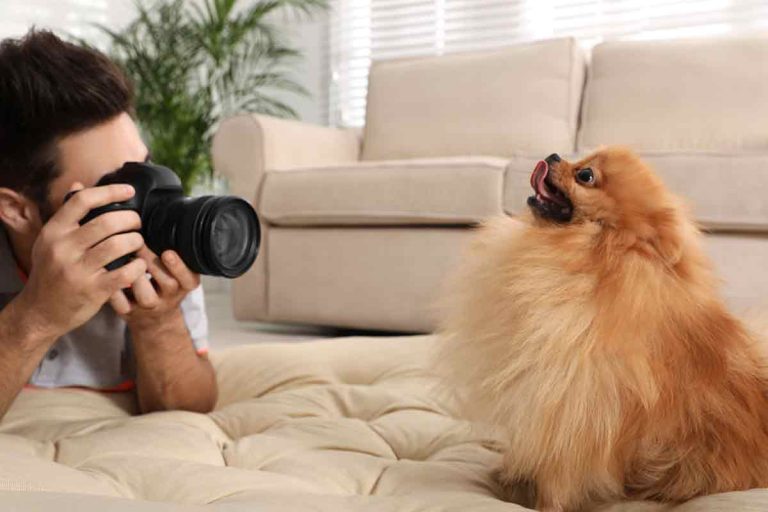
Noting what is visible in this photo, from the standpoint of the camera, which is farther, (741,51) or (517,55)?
(517,55)

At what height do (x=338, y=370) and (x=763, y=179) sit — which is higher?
(x=763, y=179)

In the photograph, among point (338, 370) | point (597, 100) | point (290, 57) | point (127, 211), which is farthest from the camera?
point (290, 57)

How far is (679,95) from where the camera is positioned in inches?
112

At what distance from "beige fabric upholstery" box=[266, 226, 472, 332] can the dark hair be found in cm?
143

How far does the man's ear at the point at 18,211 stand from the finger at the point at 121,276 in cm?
22

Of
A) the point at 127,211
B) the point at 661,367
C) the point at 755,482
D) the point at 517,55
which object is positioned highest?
the point at 517,55

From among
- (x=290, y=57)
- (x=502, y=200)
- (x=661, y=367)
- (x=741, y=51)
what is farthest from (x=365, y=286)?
(x=290, y=57)

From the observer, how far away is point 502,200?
243 centimetres

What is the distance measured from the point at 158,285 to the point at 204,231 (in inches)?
5.2

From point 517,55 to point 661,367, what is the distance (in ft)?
8.30

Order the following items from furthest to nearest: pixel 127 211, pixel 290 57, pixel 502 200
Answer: pixel 290 57 → pixel 502 200 → pixel 127 211

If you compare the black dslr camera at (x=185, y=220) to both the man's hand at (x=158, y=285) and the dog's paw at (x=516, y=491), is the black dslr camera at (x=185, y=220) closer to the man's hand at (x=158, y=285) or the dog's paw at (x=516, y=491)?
the man's hand at (x=158, y=285)

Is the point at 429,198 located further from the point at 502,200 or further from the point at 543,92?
the point at 543,92

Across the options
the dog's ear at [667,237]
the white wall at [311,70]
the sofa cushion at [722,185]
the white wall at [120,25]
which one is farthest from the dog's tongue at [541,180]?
the white wall at [311,70]
